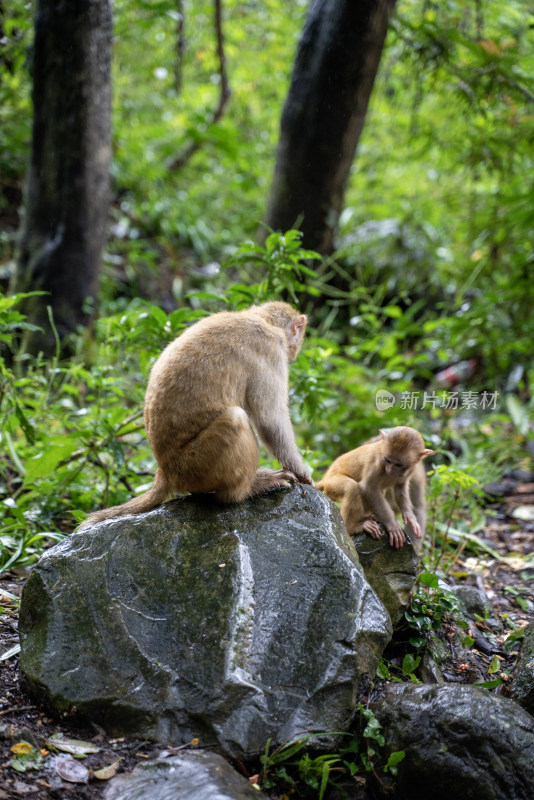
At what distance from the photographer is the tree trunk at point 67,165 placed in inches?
231

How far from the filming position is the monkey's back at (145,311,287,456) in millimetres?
3301

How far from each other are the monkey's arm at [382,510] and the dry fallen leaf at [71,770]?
2002 millimetres

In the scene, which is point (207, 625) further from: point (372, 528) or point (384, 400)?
point (384, 400)

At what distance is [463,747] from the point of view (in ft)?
8.53

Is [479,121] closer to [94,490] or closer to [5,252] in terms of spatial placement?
[5,252]

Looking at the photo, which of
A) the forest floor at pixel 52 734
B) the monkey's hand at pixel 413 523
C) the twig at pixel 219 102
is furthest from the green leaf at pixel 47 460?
the twig at pixel 219 102

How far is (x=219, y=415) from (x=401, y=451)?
115 cm

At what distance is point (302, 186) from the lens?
6.80m

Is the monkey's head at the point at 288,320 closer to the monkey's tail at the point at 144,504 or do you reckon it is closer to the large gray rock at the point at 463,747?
the monkey's tail at the point at 144,504

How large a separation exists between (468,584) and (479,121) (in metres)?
6.55

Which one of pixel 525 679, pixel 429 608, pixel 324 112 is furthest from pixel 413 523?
pixel 324 112

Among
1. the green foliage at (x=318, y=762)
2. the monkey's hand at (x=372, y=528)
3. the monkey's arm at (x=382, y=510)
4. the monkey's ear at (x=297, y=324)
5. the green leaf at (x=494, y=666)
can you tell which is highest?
the monkey's ear at (x=297, y=324)

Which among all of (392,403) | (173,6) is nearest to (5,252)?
(173,6)

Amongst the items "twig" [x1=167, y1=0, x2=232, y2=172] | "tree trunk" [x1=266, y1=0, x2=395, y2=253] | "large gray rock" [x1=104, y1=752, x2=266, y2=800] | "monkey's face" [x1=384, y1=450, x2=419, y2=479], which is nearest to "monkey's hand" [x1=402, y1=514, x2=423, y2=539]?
"monkey's face" [x1=384, y1=450, x2=419, y2=479]
